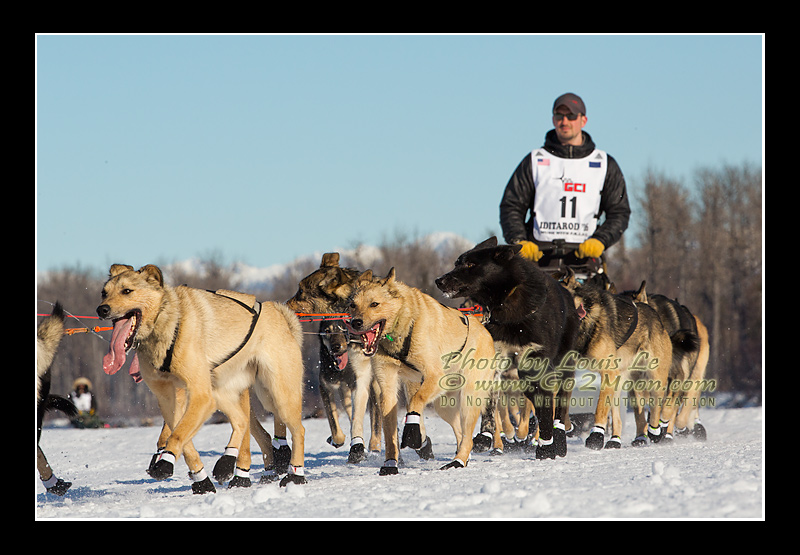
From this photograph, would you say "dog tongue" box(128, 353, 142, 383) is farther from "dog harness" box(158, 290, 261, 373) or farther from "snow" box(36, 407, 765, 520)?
"snow" box(36, 407, 765, 520)

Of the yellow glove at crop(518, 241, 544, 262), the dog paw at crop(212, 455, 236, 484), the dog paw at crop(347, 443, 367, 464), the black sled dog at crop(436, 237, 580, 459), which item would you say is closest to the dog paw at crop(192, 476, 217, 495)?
the dog paw at crop(212, 455, 236, 484)

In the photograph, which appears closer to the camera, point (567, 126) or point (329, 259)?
point (567, 126)

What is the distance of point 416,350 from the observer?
6.74m

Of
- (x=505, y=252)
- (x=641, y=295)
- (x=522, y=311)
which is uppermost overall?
(x=505, y=252)

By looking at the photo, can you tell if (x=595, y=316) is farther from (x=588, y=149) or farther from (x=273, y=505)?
(x=273, y=505)

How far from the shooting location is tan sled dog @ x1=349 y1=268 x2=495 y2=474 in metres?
6.73

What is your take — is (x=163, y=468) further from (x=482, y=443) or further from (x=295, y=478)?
(x=482, y=443)

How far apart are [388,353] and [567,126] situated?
9.87 ft

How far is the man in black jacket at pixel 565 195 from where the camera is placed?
8555mm

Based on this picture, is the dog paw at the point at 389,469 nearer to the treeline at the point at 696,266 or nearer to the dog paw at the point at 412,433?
the dog paw at the point at 412,433

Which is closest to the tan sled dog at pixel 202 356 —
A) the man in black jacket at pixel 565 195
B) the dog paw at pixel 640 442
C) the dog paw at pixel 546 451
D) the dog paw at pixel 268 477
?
the dog paw at pixel 268 477

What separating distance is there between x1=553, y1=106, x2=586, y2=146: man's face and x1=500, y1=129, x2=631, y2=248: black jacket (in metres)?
0.06

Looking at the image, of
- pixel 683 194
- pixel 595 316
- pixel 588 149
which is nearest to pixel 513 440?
pixel 595 316

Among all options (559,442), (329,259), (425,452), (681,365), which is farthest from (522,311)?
(681,365)
